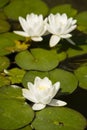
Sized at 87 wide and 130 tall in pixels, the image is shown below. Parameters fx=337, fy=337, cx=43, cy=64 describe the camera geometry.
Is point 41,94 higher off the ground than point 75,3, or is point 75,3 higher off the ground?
point 75,3

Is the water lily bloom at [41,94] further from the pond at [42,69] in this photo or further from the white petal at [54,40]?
the white petal at [54,40]

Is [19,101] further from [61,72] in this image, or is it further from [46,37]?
[46,37]

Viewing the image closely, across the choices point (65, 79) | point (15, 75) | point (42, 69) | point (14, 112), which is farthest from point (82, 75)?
point (14, 112)

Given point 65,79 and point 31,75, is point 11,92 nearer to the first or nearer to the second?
point 31,75

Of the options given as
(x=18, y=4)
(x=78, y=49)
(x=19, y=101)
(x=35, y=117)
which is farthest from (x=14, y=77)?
(x=18, y=4)

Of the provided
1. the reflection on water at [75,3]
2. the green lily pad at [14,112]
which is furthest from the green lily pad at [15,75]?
the reflection on water at [75,3]

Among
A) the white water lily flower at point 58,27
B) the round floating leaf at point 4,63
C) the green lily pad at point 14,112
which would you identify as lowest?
the green lily pad at point 14,112
